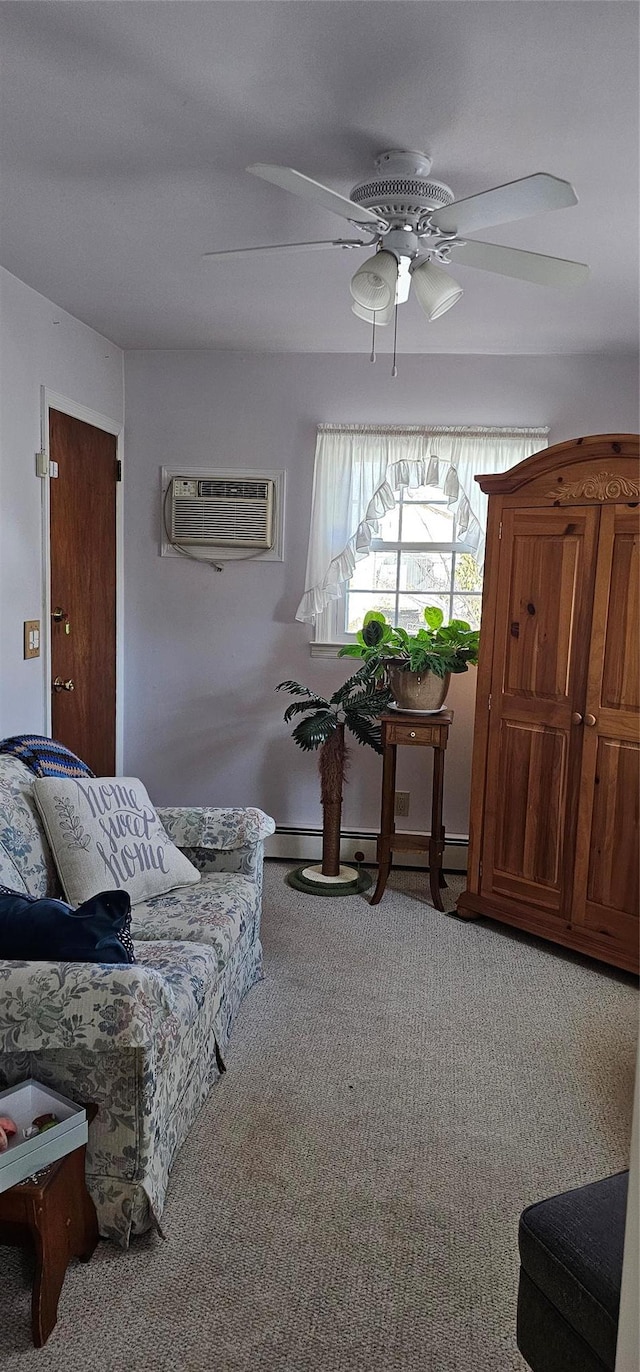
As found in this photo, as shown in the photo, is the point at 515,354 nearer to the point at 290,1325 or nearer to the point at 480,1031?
the point at 480,1031

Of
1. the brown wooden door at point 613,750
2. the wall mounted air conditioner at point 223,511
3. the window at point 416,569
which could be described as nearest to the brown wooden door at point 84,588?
the wall mounted air conditioner at point 223,511

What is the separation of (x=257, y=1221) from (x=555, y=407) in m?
3.56

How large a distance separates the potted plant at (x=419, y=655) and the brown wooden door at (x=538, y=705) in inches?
13.6

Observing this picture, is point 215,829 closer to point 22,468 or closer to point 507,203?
point 22,468

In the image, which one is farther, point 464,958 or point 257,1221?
point 464,958

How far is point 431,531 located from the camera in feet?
14.4

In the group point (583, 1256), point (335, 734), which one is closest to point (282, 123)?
point (583, 1256)

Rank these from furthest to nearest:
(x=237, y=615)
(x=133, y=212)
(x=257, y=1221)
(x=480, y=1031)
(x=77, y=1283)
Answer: (x=237, y=615) < (x=480, y=1031) < (x=133, y=212) < (x=257, y=1221) < (x=77, y=1283)

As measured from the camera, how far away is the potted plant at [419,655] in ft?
12.9

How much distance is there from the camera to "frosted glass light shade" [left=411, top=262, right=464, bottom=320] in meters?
2.32

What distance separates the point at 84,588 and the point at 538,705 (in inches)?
80.9

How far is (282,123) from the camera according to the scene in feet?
6.77

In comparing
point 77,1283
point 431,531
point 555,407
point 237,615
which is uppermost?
point 555,407

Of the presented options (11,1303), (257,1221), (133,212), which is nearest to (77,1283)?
(11,1303)
